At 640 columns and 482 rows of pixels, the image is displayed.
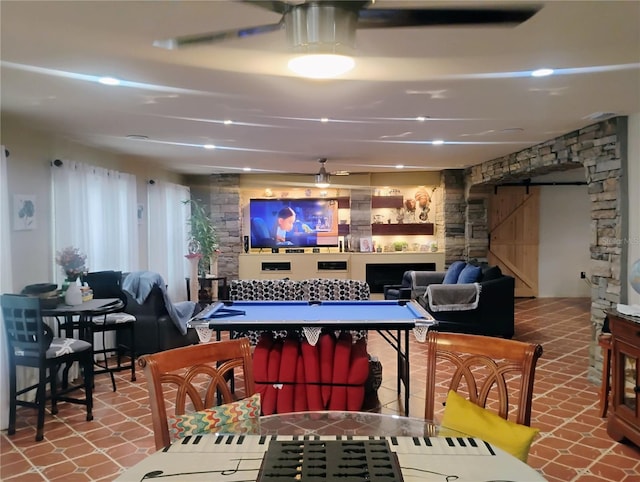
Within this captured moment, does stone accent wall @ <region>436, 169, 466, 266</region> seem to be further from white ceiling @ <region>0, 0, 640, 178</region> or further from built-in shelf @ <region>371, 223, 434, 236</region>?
white ceiling @ <region>0, 0, 640, 178</region>

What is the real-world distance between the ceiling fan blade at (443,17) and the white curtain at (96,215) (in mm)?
4206

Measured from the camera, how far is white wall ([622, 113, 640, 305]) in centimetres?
398

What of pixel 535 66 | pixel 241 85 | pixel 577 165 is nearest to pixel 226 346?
pixel 241 85

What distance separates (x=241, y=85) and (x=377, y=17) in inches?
73.3

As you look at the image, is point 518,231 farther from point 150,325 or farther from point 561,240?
point 150,325

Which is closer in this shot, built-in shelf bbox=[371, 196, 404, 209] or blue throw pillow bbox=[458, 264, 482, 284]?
blue throw pillow bbox=[458, 264, 482, 284]

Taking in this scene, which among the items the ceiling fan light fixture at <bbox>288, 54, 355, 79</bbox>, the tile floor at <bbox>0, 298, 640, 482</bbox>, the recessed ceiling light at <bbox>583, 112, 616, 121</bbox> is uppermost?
the recessed ceiling light at <bbox>583, 112, 616, 121</bbox>

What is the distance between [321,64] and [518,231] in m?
8.38

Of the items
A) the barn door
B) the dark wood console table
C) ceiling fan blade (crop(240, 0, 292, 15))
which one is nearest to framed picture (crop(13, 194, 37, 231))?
ceiling fan blade (crop(240, 0, 292, 15))

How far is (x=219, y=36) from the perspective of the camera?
59.7 inches

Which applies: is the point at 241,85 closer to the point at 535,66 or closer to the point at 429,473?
the point at 535,66

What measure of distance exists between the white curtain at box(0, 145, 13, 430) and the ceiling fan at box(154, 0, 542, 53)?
10.6 ft

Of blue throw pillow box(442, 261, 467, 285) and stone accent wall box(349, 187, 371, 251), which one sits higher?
stone accent wall box(349, 187, 371, 251)

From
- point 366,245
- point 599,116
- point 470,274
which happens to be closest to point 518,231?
point 366,245
